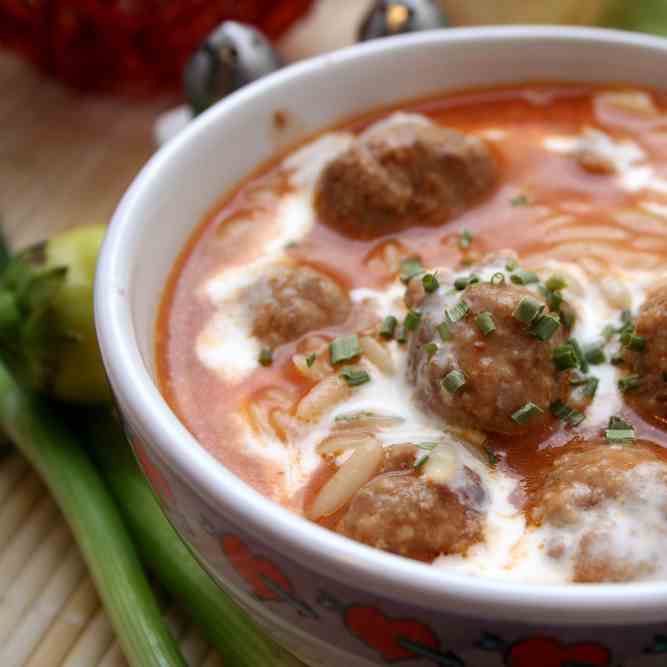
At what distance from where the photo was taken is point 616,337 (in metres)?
2.46

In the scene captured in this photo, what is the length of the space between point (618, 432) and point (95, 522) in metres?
1.39

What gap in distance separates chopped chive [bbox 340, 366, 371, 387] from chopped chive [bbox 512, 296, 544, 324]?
40cm

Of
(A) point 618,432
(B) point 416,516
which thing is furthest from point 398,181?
(B) point 416,516

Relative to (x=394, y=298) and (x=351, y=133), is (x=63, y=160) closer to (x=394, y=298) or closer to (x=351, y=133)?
(x=351, y=133)

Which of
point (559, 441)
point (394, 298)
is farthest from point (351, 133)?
point (559, 441)

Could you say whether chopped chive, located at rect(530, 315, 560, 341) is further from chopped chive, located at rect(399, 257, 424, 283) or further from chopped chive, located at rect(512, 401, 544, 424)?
chopped chive, located at rect(399, 257, 424, 283)

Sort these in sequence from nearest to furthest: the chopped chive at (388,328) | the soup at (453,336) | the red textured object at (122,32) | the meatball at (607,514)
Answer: the meatball at (607,514) < the soup at (453,336) < the chopped chive at (388,328) < the red textured object at (122,32)

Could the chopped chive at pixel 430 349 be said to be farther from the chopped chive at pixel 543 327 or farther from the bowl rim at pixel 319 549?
the bowl rim at pixel 319 549

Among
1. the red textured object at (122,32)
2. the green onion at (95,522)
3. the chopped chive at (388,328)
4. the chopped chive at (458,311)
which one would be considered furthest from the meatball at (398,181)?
the red textured object at (122,32)

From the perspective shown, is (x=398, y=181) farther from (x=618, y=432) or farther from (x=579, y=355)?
(x=618, y=432)

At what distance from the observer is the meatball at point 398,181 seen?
2844mm

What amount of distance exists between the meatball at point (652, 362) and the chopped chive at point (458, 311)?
0.40 m

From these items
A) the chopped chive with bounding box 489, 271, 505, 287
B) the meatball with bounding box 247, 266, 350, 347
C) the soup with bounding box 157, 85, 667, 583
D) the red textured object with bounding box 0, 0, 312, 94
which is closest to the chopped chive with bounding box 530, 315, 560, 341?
the soup with bounding box 157, 85, 667, 583

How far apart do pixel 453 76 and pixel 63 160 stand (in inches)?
68.8
